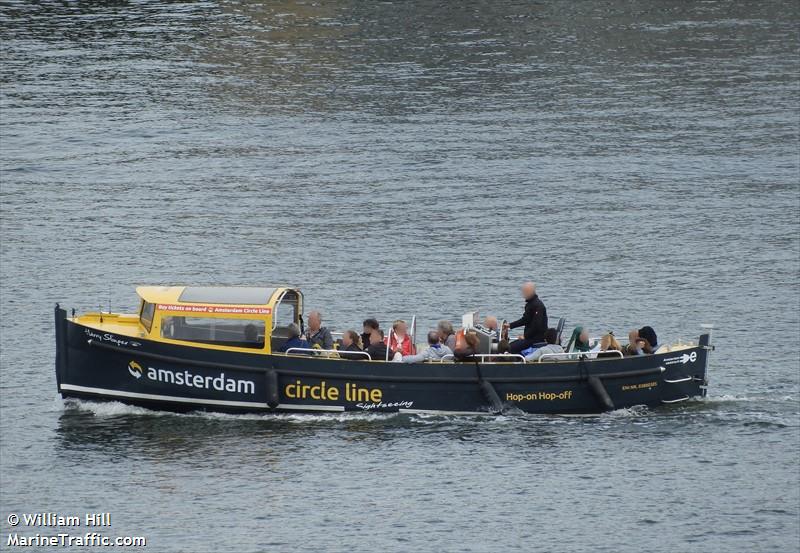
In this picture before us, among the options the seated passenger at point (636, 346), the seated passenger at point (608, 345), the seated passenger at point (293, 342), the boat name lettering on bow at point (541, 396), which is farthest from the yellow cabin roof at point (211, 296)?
the seated passenger at point (636, 346)

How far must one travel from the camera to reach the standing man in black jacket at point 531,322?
35.7m

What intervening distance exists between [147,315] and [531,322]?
30.3 feet

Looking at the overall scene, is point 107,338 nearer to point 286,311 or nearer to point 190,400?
point 190,400

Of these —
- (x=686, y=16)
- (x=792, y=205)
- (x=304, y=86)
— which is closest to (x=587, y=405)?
(x=792, y=205)

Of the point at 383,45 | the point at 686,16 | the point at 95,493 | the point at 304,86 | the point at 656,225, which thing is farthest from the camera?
the point at 686,16

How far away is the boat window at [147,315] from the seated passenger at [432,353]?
6.12m

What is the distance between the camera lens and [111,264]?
165 ft

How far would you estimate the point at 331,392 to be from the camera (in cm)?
3522

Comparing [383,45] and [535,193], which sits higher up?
[383,45]

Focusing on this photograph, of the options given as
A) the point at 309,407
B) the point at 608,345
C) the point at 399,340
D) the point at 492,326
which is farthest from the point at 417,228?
the point at 309,407

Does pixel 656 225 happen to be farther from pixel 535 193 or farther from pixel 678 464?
pixel 678 464

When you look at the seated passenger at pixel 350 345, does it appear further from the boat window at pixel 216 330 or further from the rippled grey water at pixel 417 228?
the boat window at pixel 216 330

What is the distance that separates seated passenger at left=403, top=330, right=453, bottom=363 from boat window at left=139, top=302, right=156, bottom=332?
612 centimetres

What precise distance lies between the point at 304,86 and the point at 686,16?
84.4ft
